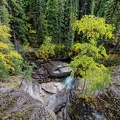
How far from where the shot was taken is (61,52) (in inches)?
1011

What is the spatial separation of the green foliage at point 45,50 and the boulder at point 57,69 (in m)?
1.16

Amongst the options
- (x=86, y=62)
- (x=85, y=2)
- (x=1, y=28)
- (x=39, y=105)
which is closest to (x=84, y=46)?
(x=86, y=62)

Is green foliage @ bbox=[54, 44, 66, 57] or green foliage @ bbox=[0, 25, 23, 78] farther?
green foliage @ bbox=[54, 44, 66, 57]

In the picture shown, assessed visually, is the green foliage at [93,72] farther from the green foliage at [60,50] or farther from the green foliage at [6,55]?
the green foliage at [60,50]

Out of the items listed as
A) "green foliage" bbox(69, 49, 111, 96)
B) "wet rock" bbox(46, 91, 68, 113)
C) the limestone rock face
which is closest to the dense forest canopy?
"wet rock" bbox(46, 91, 68, 113)

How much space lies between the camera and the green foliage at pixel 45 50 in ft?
77.4

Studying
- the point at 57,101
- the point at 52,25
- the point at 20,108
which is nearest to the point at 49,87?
the point at 57,101

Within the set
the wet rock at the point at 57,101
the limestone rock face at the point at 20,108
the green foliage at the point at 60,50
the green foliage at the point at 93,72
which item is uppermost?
the limestone rock face at the point at 20,108

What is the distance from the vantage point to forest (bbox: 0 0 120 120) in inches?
482

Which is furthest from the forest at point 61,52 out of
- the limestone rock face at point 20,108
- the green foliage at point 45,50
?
the limestone rock face at point 20,108

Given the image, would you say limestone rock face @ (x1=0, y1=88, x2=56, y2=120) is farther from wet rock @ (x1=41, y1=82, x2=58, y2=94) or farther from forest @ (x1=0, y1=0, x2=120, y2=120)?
wet rock @ (x1=41, y1=82, x2=58, y2=94)

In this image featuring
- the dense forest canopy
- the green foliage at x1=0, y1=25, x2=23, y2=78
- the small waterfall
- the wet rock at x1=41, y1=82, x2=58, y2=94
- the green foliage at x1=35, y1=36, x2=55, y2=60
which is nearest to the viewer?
the green foliage at x1=0, y1=25, x2=23, y2=78

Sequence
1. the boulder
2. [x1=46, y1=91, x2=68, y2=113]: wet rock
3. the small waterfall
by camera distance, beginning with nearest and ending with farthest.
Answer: [x1=46, y1=91, x2=68, y2=113]: wet rock < the small waterfall < the boulder

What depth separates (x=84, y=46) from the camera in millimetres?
12102
